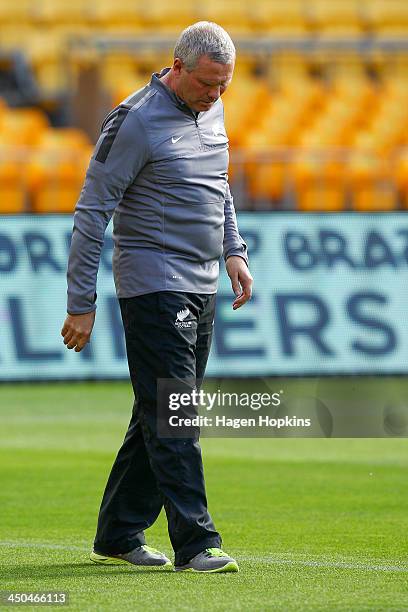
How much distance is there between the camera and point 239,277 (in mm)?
6012

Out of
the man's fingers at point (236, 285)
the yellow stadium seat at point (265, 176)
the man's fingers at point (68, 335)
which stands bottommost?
the yellow stadium seat at point (265, 176)

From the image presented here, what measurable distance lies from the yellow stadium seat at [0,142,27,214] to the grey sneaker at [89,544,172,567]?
879cm

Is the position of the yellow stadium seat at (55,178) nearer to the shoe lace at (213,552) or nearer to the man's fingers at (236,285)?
the man's fingers at (236,285)

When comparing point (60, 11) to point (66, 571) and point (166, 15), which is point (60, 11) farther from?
point (66, 571)

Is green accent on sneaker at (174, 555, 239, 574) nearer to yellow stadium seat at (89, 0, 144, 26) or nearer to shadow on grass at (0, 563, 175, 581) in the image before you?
shadow on grass at (0, 563, 175, 581)

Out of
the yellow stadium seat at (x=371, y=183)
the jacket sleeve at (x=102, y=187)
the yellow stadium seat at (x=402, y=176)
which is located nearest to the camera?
the jacket sleeve at (x=102, y=187)

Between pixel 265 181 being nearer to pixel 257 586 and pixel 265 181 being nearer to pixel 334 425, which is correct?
pixel 334 425

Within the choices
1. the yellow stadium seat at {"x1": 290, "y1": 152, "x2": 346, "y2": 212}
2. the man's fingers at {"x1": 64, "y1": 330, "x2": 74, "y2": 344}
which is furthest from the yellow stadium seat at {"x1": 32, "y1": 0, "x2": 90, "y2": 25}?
the man's fingers at {"x1": 64, "y1": 330, "x2": 74, "y2": 344}

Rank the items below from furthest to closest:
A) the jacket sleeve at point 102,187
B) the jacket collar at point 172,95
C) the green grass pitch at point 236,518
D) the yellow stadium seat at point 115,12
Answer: the yellow stadium seat at point 115,12 → the jacket collar at point 172,95 → the jacket sleeve at point 102,187 → the green grass pitch at point 236,518

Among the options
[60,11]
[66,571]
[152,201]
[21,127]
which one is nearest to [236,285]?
[152,201]

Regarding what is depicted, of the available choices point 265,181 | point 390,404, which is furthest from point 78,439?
point 265,181

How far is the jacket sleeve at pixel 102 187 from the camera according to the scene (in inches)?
217

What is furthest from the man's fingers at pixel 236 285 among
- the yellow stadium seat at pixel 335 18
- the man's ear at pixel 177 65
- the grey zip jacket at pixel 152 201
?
the yellow stadium seat at pixel 335 18

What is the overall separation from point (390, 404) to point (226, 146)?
21.0ft
